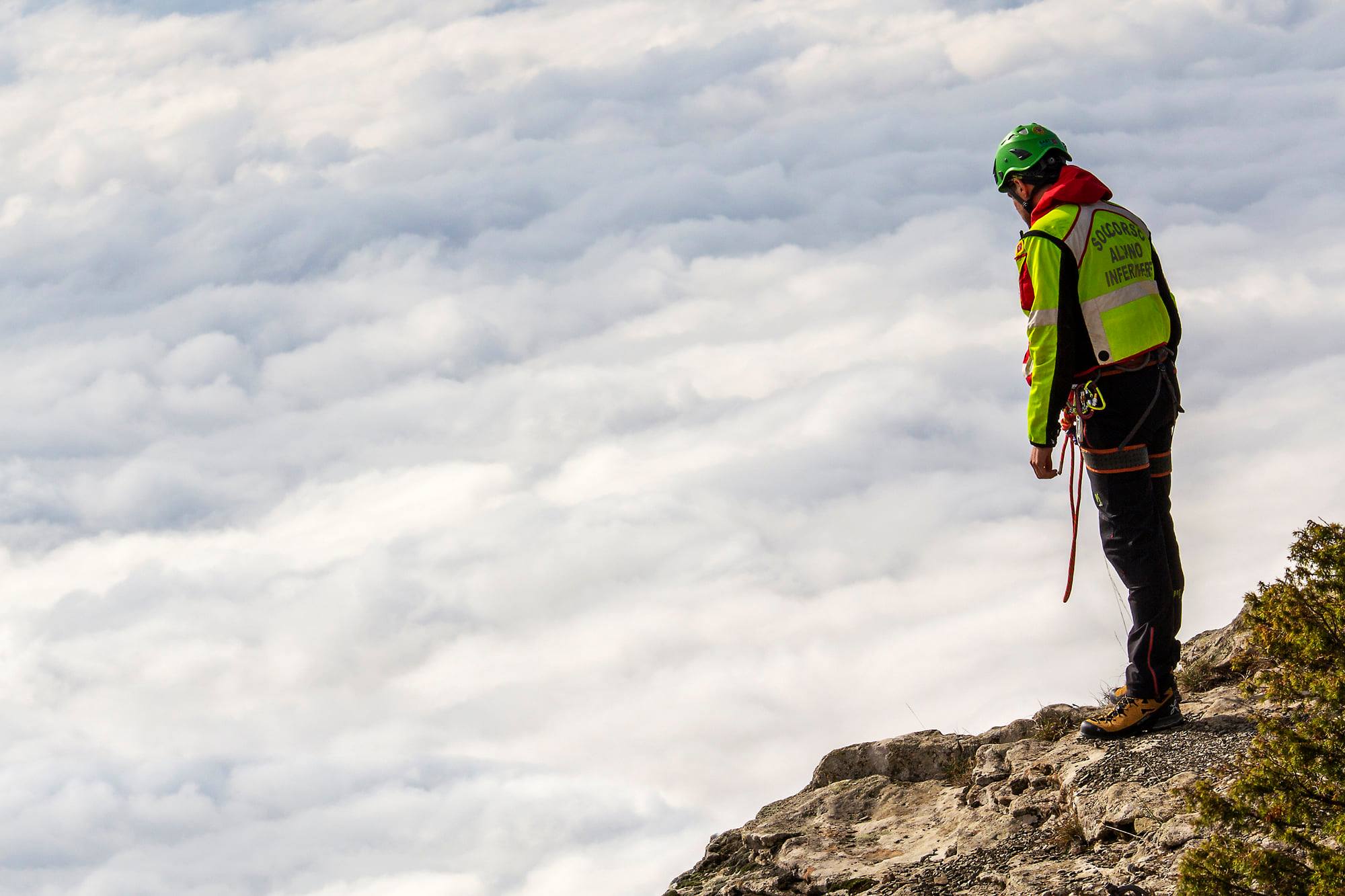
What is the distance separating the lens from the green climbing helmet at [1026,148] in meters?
7.20

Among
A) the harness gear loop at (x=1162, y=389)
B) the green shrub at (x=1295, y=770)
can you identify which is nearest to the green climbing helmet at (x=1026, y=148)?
the harness gear loop at (x=1162, y=389)

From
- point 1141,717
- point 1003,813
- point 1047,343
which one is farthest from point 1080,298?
point 1003,813

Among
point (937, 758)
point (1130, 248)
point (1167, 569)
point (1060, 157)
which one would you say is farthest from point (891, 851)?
point (1060, 157)

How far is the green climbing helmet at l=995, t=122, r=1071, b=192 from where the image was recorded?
23.6 feet

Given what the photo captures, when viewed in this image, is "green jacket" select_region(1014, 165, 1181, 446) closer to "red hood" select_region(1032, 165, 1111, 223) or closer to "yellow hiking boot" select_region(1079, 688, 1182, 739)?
"red hood" select_region(1032, 165, 1111, 223)

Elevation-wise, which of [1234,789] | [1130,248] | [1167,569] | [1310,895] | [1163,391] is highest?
[1130,248]

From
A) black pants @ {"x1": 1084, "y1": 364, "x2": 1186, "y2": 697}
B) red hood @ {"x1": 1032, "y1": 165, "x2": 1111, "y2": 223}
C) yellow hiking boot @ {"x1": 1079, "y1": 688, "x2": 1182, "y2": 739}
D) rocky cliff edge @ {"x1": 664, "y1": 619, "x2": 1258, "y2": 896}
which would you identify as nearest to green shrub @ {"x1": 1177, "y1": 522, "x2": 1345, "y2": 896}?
rocky cliff edge @ {"x1": 664, "y1": 619, "x2": 1258, "y2": 896}

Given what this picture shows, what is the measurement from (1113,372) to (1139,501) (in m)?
0.78

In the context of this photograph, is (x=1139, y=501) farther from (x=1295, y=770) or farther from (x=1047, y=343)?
(x=1295, y=770)

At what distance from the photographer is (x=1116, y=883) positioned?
5.82 metres

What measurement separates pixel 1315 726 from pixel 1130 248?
3015 millimetres

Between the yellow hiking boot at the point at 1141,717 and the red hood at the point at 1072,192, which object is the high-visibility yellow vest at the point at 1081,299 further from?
the yellow hiking boot at the point at 1141,717

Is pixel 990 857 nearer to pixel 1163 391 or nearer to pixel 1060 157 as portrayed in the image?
pixel 1163 391

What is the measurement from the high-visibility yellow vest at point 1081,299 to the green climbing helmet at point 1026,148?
434 mm
